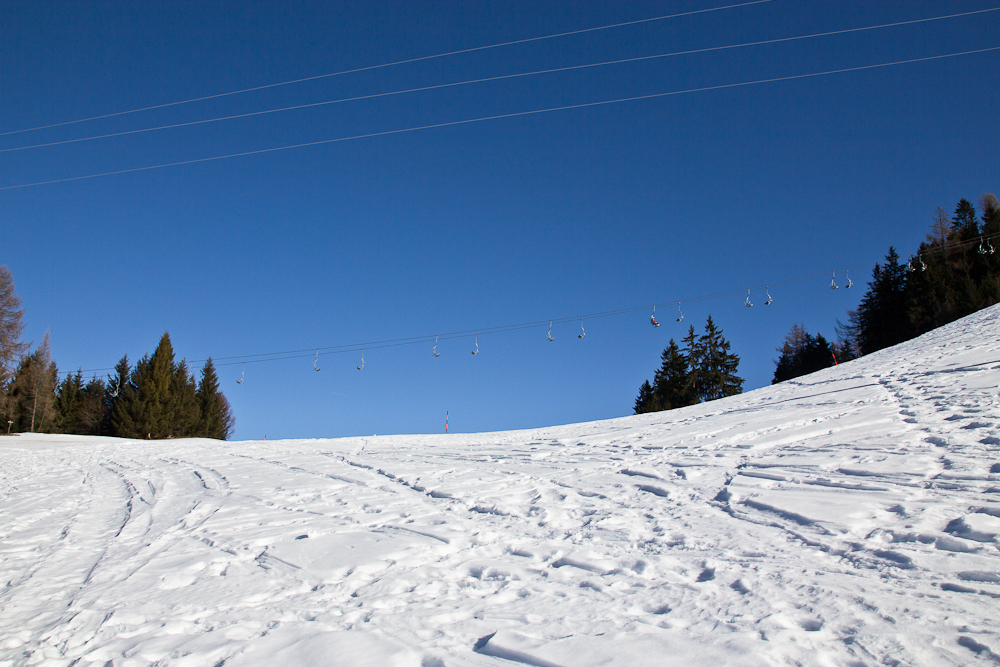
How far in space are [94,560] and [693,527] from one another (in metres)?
4.55

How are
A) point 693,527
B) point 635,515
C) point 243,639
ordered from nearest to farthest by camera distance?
point 243,639 → point 693,527 → point 635,515

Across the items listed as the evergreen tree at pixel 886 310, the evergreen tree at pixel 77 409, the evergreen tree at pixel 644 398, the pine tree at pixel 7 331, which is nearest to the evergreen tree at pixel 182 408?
the evergreen tree at pixel 77 409

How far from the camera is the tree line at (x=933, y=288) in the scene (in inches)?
1241

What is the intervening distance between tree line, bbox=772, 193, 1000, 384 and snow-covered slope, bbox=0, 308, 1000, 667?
27367 millimetres

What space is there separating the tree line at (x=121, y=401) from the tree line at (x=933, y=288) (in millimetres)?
49029

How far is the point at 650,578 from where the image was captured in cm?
282

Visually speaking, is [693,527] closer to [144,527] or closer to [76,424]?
[144,527]

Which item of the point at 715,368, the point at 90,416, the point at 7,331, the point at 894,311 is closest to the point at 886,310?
the point at 894,311

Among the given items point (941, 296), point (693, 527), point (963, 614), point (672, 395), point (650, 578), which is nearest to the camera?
point (963, 614)

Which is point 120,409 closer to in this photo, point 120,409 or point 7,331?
point 120,409

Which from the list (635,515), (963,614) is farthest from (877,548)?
(635,515)

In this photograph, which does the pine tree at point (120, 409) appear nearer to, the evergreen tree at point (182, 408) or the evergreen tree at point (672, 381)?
the evergreen tree at point (182, 408)

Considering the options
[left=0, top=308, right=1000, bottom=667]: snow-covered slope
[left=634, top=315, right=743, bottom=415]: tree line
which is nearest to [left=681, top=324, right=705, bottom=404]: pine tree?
[left=634, top=315, right=743, bottom=415]: tree line

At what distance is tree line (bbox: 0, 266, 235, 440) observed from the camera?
113 feet
